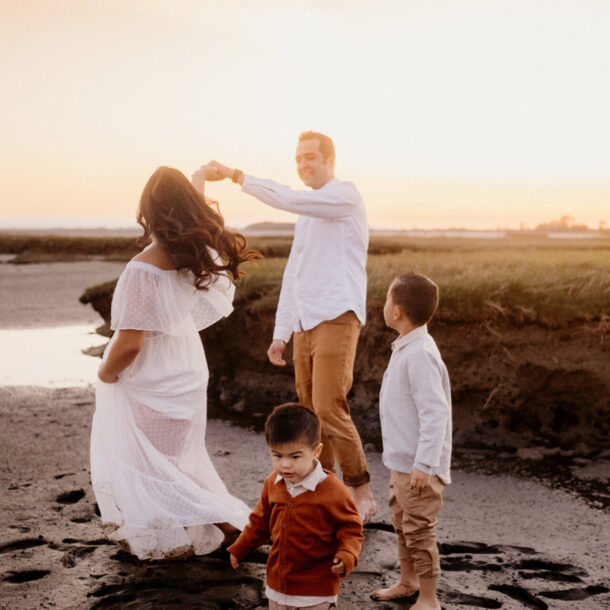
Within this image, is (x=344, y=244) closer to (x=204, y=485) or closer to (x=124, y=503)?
(x=204, y=485)

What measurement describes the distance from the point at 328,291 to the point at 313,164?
2.60ft

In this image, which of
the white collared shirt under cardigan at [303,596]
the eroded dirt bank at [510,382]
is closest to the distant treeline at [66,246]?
the eroded dirt bank at [510,382]

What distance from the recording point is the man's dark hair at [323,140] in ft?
15.1

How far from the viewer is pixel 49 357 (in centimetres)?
1016

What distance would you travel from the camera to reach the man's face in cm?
459

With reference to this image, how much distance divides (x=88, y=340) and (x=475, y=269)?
6.34 m

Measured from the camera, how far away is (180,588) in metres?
3.52

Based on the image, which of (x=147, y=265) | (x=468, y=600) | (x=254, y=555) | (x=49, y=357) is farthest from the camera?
(x=49, y=357)

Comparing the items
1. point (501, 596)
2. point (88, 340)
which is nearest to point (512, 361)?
point (501, 596)

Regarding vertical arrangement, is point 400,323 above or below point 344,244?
below

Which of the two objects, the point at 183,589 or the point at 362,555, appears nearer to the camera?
the point at 183,589

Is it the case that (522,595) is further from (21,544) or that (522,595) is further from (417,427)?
(21,544)

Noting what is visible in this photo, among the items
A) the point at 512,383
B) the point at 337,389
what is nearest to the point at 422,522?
the point at 337,389

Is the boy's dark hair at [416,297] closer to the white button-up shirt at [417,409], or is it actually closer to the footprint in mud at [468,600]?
the white button-up shirt at [417,409]
